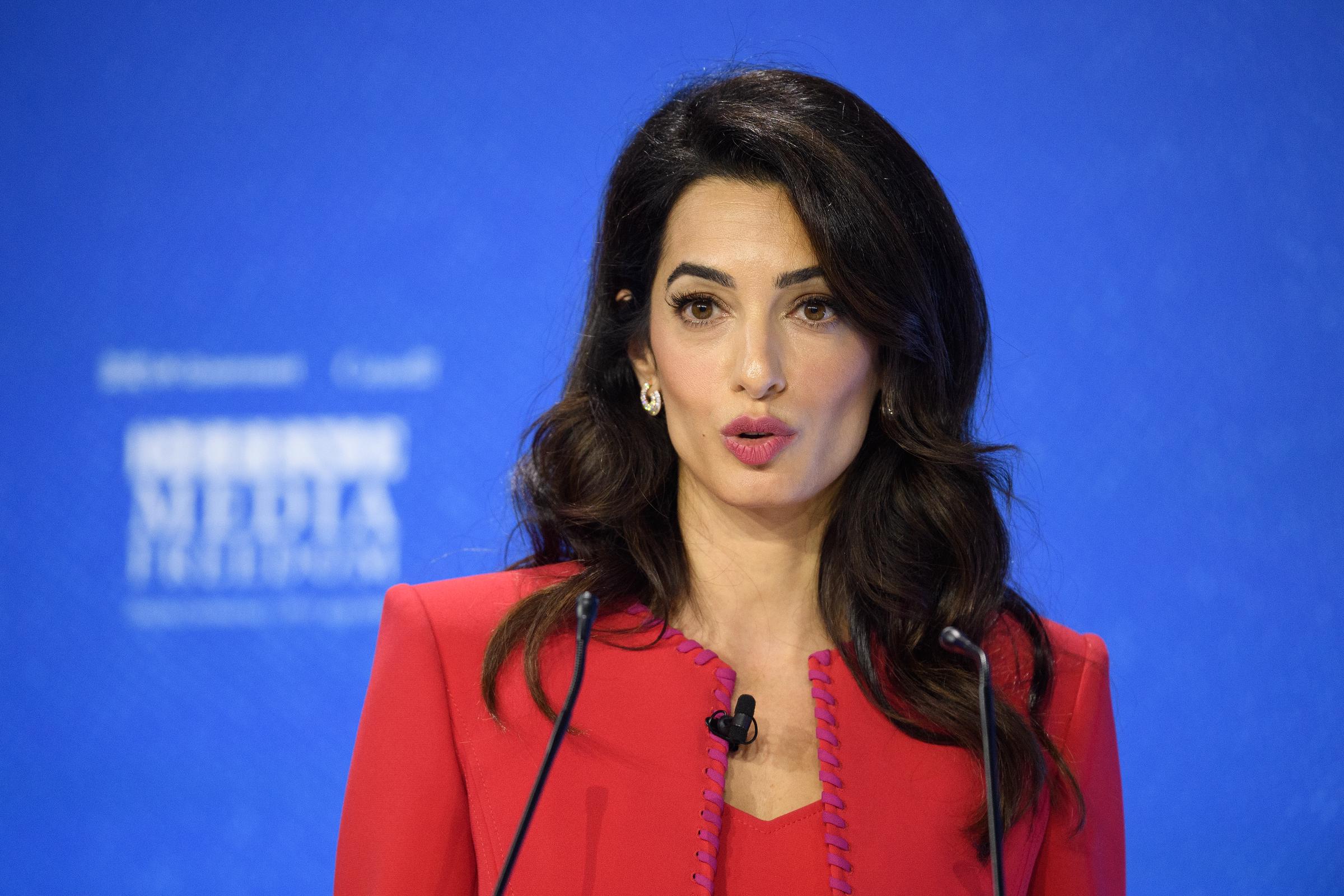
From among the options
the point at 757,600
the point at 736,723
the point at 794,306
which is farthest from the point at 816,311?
the point at 736,723

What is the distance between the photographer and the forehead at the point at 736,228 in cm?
146

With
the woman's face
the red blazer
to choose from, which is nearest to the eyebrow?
the woman's face

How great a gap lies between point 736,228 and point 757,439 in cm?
25

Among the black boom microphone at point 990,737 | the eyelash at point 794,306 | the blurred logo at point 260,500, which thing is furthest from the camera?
the blurred logo at point 260,500

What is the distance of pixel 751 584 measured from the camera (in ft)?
5.17

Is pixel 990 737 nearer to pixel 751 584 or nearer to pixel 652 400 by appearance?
pixel 751 584

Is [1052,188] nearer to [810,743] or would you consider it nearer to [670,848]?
[810,743]

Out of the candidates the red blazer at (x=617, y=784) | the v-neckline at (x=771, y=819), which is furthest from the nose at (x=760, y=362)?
the v-neckline at (x=771, y=819)

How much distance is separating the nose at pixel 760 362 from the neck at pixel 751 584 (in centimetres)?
20

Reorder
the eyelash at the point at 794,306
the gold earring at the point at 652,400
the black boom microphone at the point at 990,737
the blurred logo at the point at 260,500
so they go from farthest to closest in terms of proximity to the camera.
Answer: the blurred logo at the point at 260,500
the gold earring at the point at 652,400
the eyelash at the point at 794,306
the black boom microphone at the point at 990,737

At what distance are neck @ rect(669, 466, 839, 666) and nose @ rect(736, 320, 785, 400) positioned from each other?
0.66 ft

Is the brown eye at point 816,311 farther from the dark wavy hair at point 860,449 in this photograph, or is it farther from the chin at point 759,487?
the chin at point 759,487

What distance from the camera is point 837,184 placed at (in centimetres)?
147

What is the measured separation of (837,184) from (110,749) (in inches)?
60.7
